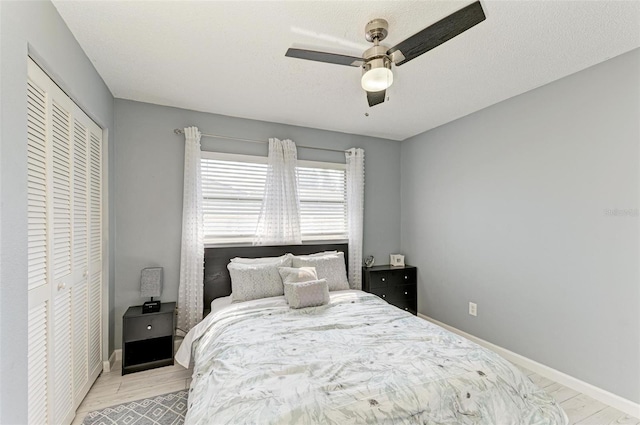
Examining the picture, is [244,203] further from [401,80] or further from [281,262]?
[401,80]

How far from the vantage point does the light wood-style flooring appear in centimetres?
206

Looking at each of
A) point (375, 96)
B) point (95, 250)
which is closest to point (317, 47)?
point (375, 96)

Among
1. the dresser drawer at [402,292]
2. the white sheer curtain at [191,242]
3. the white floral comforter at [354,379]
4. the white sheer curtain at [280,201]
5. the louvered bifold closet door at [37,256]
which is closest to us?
the white floral comforter at [354,379]

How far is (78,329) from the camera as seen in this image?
2.10 metres

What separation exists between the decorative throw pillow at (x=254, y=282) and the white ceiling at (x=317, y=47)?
5.40ft

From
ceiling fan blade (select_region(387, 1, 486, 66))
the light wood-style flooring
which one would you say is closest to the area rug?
the light wood-style flooring

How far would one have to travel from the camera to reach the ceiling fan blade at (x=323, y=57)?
1669 millimetres

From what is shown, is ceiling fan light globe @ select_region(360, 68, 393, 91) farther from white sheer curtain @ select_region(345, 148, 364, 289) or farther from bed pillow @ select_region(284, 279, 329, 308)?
white sheer curtain @ select_region(345, 148, 364, 289)

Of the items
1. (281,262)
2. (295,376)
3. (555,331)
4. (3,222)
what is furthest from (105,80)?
(555,331)

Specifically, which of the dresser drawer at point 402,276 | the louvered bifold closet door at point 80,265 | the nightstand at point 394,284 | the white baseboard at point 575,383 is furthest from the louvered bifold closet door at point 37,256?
the white baseboard at point 575,383

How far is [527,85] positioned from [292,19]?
215 cm

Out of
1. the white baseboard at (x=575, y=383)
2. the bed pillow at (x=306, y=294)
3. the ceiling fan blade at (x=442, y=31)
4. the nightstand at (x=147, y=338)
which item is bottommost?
the white baseboard at (x=575, y=383)

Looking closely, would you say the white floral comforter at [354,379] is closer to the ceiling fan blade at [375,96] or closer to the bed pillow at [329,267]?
the bed pillow at [329,267]

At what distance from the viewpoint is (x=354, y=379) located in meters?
1.52
